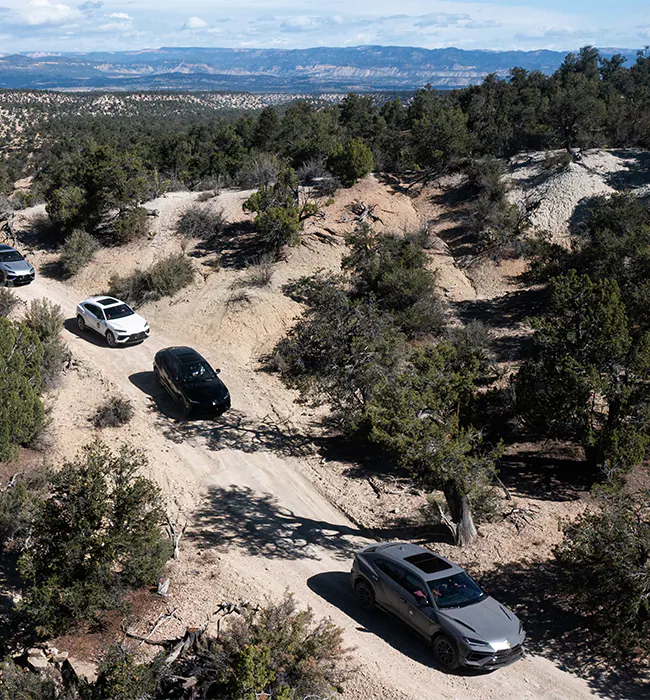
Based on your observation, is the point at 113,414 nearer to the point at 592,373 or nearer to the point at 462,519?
the point at 462,519

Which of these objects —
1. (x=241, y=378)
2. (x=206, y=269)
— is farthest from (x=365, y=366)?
(x=206, y=269)

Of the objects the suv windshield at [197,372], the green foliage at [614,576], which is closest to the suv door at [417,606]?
the green foliage at [614,576]

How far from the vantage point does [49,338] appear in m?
20.3

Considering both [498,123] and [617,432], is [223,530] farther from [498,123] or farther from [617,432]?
[498,123]

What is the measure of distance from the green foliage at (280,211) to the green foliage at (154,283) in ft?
12.7

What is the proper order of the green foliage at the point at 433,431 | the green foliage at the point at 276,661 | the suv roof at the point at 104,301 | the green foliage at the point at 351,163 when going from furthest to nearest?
the green foliage at the point at 351,163, the suv roof at the point at 104,301, the green foliage at the point at 433,431, the green foliage at the point at 276,661

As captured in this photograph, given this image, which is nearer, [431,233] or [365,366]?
[365,366]

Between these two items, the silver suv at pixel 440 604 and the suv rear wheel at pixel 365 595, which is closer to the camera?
the silver suv at pixel 440 604

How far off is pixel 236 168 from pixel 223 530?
32.0m

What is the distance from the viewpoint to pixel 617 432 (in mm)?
13953

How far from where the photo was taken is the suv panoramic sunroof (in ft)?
34.7

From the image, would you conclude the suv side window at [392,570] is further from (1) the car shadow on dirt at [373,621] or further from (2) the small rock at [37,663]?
(2) the small rock at [37,663]

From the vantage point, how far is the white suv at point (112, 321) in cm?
2202

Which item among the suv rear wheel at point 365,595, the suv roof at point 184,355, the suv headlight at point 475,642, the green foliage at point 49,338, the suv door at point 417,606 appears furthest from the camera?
the green foliage at point 49,338
